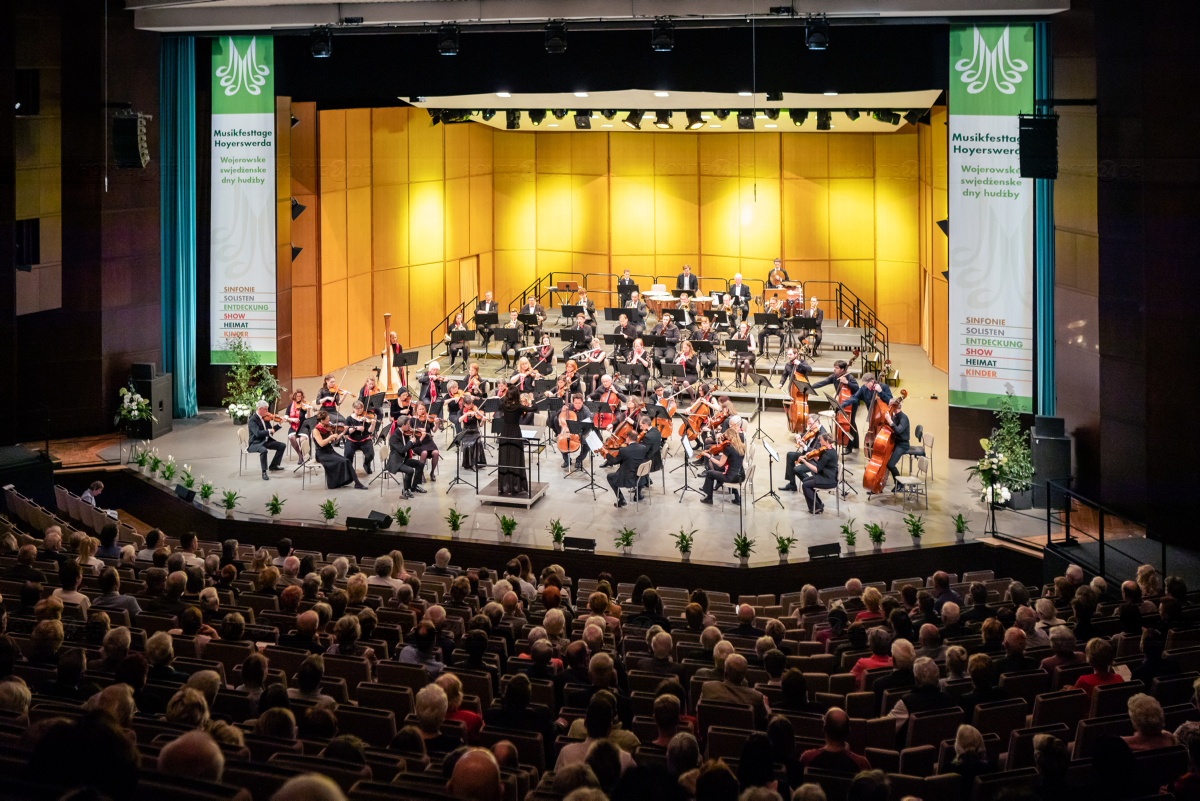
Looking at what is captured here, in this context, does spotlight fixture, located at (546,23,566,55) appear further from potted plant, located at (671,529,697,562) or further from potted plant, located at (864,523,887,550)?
potted plant, located at (864,523,887,550)

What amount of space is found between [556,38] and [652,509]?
6728 millimetres

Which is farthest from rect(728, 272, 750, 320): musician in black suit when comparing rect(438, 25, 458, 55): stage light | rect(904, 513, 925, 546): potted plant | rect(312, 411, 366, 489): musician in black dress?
rect(312, 411, 366, 489): musician in black dress

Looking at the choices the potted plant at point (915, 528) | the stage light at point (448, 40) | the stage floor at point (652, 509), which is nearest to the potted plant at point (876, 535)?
the stage floor at point (652, 509)

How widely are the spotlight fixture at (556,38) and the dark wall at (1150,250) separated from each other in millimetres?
6856

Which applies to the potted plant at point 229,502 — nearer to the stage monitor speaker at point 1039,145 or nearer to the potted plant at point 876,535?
the potted plant at point 876,535

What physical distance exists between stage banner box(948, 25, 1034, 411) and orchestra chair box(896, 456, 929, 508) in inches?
75.3

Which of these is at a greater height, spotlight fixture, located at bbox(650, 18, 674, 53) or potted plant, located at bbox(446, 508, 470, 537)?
spotlight fixture, located at bbox(650, 18, 674, 53)

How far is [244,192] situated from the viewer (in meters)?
18.4

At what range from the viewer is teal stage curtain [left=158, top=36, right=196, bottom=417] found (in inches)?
723

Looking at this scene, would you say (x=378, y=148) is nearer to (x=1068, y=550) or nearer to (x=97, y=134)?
(x=97, y=134)

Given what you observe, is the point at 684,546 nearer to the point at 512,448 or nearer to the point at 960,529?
the point at 512,448

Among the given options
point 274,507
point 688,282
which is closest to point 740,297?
point 688,282

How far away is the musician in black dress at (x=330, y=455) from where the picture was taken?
14977 mm

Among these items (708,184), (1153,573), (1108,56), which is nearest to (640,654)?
(1153,573)
